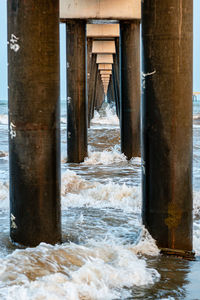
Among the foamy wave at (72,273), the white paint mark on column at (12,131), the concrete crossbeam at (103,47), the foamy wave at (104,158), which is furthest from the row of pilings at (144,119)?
the concrete crossbeam at (103,47)

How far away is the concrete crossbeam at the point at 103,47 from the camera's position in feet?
84.0

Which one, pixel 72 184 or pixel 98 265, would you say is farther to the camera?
pixel 72 184

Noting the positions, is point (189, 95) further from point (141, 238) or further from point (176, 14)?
point (141, 238)

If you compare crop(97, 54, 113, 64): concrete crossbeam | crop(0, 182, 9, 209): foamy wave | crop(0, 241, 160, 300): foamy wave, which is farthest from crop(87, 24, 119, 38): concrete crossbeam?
crop(0, 241, 160, 300): foamy wave

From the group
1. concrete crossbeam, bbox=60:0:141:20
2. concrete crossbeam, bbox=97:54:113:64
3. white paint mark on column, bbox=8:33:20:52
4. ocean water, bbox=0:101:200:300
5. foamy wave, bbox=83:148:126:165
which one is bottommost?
foamy wave, bbox=83:148:126:165

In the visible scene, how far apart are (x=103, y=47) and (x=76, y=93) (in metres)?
14.7

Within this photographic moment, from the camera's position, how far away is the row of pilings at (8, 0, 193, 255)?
4.29 m

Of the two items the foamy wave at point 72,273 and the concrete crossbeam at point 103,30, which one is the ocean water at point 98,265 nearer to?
the foamy wave at point 72,273

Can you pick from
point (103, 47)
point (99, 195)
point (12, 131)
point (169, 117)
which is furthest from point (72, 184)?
point (103, 47)

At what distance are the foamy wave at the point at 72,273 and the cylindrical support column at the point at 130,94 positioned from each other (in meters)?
7.59

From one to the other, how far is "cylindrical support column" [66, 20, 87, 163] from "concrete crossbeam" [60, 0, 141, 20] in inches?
10.8

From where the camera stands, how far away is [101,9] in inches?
492

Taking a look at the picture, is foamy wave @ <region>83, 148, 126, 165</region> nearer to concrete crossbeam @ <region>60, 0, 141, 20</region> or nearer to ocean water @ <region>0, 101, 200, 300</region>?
concrete crossbeam @ <region>60, 0, 141, 20</region>

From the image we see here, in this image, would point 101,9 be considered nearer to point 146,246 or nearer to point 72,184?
point 72,184
